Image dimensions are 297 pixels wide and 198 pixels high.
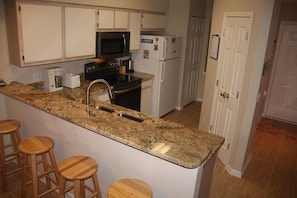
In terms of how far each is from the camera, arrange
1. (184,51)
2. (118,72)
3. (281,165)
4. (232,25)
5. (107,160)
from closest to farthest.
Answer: (107,160) → (232,25) → (281,165) → (118,72) → (184,51)

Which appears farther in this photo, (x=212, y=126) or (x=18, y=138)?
(x=212, y=126)

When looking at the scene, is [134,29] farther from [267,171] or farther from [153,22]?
[267,171]

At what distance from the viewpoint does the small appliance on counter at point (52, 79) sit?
3.06 metres

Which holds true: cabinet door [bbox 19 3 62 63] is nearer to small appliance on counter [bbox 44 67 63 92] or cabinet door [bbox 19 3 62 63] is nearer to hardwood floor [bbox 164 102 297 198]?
small appliance on counter [bbox 44 67 63 92]

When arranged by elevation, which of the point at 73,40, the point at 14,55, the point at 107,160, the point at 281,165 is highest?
the point at 73,40

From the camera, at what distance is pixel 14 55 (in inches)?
106

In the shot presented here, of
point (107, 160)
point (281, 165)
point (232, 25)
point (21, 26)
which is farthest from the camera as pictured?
point (281, 165)

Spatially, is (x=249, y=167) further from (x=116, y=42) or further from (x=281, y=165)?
(x=116, y=42)

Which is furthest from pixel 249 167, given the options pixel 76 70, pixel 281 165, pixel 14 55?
pixel 14 55

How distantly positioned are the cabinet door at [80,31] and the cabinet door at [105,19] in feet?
0.37

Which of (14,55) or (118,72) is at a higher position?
(14,55)

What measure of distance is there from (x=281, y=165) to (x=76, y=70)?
3.44 meters

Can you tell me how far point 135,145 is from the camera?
1.59 meters

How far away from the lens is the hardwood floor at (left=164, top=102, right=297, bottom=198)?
288 centimetres
